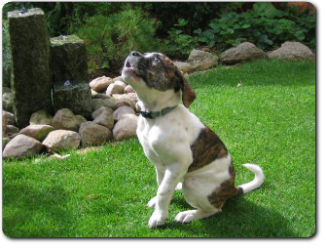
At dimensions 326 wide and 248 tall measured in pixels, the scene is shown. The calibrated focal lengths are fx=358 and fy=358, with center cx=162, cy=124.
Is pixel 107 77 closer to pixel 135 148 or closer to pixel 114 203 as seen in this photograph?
pixel 135 148

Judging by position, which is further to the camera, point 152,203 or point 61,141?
point 61,141

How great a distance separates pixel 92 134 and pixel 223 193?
2092 mm

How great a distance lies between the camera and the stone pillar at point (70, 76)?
4688mm

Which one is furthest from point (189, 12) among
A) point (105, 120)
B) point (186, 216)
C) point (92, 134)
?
point (186, 216)

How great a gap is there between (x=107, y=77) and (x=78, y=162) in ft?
7.76

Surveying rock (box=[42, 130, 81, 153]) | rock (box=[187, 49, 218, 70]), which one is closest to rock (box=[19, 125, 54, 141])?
rock (box=[42, 130, 81, 153])

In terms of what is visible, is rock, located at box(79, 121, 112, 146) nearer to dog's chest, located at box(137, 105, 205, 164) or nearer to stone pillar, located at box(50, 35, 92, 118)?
stone pillar, located at box(50, 35, 92, 118)

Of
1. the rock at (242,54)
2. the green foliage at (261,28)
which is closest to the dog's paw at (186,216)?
the green foliage at (261,28)

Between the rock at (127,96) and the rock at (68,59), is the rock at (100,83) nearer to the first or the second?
the rock at (127,96)

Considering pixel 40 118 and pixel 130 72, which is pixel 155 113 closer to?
pixel 130 72

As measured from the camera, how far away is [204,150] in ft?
8.96

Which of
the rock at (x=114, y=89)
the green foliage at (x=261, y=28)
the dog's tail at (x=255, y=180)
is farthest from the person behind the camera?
the rock at (x=114, y=89)

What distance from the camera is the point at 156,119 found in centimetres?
258

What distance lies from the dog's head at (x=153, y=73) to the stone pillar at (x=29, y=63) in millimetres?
2403
